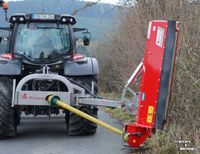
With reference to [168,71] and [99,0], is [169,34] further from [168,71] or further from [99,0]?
[99,0]

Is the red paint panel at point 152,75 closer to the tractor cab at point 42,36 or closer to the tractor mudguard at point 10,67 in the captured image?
the tractor mudguard at point 10,67

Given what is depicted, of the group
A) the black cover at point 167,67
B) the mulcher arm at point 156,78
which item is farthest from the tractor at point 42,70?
the black cover at point 167,67

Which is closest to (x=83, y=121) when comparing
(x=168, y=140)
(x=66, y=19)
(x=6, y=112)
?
(x=6, y=112)

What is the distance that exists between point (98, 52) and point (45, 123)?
15302 millimetres

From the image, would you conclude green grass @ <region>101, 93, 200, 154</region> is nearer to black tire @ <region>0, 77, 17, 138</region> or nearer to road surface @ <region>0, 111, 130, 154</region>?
road surface @ <region>0, 111, 130, 154</region>

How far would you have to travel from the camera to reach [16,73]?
10727 millimetres

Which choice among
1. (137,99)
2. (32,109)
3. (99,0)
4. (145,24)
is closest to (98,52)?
A: (99,0)

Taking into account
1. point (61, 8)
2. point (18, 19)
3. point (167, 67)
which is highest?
point (61, 8)

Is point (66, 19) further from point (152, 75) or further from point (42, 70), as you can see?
point (152, 75)

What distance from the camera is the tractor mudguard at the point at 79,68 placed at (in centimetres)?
1086

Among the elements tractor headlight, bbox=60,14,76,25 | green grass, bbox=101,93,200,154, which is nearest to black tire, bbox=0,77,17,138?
tractor headlight, bbox=60,14,76,25

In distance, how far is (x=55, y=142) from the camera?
10383 millimetres

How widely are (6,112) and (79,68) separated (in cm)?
169

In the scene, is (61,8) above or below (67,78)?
above
